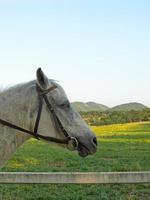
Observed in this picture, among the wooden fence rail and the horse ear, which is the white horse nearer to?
the horse ear

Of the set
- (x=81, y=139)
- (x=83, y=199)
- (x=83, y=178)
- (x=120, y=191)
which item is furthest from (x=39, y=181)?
(x=120, y=191)

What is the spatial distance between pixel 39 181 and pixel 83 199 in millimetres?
3373

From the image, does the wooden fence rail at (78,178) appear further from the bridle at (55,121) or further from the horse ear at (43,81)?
the horse ear at (43,81)

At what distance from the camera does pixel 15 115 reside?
10.6 ft

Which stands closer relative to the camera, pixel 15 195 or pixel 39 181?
pixel 39 181

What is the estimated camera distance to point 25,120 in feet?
10.6

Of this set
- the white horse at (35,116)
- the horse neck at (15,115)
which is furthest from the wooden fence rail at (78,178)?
the horse neck at (15,115)

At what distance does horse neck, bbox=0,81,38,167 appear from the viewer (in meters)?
3.17

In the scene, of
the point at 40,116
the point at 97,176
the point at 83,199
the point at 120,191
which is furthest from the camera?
the point at 120,191

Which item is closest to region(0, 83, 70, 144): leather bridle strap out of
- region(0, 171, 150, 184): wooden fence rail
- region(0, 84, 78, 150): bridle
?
region(0, 84, 78, 150): bridle

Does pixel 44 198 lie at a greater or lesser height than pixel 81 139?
lesser

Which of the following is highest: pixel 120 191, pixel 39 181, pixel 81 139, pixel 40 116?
pixel 40 116

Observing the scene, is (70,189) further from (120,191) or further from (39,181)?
(39,181)

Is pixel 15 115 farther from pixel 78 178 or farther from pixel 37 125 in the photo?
pixel 78 178
